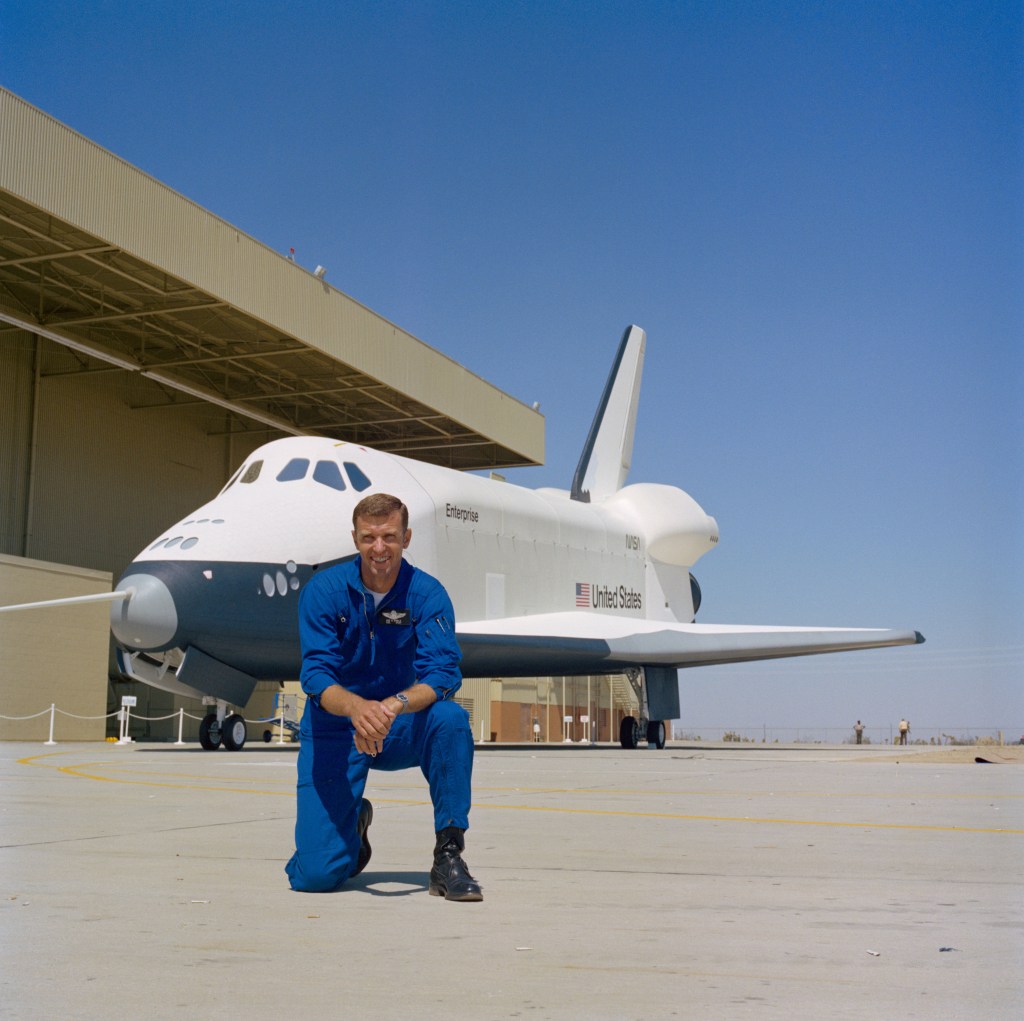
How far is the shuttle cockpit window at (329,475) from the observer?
1738 cm

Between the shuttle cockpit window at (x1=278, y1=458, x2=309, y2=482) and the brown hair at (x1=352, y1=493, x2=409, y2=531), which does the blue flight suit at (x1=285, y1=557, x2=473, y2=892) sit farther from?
the shuttle cockpit window at (x1=278, y1=458, x2=309, y2=482)

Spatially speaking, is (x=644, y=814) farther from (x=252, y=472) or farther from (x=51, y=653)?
(x=51, y=653)

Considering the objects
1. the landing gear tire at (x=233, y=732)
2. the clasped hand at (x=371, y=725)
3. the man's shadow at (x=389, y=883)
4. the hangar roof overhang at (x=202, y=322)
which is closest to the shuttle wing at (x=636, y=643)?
the landing gear tire at (x=233, y=732)

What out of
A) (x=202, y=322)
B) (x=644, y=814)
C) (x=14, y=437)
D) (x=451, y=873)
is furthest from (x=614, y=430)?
(x=451, y=873)

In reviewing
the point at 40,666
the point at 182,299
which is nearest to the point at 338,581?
the point at 40,666

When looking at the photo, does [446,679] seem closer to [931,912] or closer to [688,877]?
[688,877]

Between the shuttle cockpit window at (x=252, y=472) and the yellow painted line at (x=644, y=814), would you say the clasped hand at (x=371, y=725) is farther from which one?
the shuttle cockpit window at (x=252, y=472)

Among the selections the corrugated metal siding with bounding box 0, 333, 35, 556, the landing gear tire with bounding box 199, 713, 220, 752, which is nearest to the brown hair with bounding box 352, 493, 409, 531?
the landing gear tire with bounding box 199, 713, 220, 752

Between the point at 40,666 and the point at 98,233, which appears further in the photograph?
the point at 40,666

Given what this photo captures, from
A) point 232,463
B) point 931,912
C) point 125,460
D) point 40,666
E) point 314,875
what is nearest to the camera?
point 931,912

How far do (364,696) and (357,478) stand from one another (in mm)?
13214

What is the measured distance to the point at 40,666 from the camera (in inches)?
973

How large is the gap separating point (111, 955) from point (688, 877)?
221cm

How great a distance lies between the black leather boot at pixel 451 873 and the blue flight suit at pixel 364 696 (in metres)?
0.05
